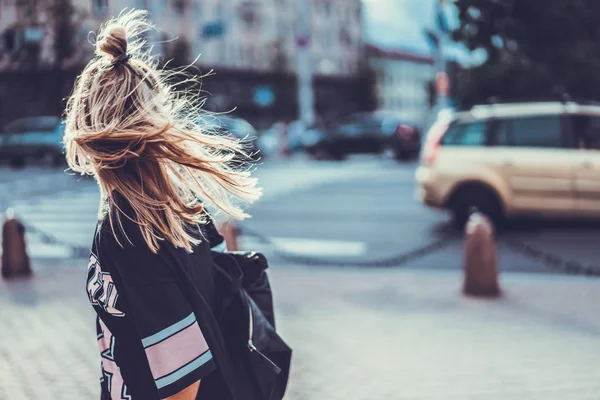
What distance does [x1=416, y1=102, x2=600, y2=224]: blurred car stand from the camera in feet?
34.5

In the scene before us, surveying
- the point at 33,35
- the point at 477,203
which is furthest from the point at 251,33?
the point at 477,203

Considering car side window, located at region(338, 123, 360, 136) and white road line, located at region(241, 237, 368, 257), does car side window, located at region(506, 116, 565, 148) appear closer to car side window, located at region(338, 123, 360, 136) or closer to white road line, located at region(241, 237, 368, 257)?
white road line, located at region(241, 237, 368, 257)

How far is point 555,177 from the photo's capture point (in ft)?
34.6

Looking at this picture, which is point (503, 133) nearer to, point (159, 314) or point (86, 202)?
point (86, 202)

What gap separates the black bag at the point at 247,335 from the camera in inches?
83.1

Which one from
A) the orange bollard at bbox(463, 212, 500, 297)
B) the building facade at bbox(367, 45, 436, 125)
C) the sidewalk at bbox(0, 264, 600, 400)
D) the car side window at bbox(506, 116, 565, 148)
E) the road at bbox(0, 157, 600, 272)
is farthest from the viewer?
the building facade at bbox(367, 45, 436, 125)

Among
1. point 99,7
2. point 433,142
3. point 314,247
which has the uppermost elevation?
point 99,7

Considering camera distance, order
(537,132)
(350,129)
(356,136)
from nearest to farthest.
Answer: (537,132), (356,136), (350,129)

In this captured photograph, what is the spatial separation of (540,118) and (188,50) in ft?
119

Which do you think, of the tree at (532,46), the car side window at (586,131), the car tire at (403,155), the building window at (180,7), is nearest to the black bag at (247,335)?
the tree at (532,46)

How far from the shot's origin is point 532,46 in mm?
12039

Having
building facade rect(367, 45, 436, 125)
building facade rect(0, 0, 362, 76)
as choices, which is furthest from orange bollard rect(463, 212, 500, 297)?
building facade rect(367, 45, 436, 125)

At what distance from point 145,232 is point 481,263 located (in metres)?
5.38

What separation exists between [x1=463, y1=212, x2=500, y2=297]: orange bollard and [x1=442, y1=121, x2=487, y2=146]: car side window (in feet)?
14.3
